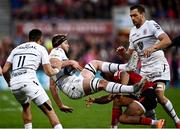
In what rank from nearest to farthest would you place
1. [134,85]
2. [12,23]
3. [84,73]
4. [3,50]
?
1. [134,85]
2. [84,73]
3. [3,50]
4. [12,23]

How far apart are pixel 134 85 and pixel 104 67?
123cm

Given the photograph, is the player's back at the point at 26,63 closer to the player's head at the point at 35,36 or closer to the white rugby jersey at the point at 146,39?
the player's head at the point at 35,36

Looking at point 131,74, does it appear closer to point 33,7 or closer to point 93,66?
point 93,66

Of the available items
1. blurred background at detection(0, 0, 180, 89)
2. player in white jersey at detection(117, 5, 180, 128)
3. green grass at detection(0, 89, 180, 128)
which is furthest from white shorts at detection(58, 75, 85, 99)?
blurred background at detection(0, 0, 180, 89)

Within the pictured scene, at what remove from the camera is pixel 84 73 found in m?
14.4

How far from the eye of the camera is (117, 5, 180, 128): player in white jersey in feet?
47.5

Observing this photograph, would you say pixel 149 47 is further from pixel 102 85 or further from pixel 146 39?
pixel 102 85

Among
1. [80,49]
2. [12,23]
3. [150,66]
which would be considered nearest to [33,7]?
[12,23]

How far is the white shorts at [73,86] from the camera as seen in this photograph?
46.3 ft

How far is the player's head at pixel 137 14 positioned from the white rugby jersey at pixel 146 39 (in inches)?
5.7

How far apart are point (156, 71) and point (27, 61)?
2.72m

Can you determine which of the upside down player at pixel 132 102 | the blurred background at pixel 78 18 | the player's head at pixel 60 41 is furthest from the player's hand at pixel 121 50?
the blurred background at pixel 78 18

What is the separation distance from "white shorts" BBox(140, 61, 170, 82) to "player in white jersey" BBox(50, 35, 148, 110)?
64 cm

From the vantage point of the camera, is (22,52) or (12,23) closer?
(22,52)
